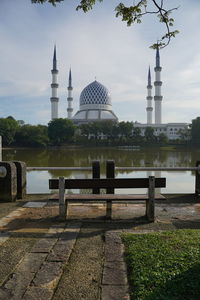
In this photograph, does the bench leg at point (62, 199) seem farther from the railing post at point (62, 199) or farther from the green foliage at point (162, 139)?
the green foliage at point (162, 139)

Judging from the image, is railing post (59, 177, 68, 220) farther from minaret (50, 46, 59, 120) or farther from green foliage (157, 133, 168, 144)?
minaret (50, 46, 59, 120)

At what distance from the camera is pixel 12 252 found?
3.04 m

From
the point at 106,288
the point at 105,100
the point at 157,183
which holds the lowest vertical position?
the point at 106,288

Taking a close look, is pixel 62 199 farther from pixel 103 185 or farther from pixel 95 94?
pixel 95 94

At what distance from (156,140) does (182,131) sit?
910cm

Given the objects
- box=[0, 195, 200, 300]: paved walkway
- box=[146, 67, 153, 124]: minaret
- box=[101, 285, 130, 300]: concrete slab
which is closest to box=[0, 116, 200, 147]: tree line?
box=[146, 67, 153, 124]: minaret

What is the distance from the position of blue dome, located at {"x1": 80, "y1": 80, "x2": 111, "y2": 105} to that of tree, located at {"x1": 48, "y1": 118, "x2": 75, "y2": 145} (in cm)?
2382

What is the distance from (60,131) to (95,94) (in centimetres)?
2683

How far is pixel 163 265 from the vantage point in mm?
2631

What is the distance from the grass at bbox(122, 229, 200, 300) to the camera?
221cm

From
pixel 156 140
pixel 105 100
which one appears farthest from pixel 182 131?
pixel 105 100

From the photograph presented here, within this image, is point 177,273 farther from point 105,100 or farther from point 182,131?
point 105,100

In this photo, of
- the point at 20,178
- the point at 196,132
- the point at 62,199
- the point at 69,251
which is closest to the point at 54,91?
the point at 196,132

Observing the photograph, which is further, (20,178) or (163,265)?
(20,178)
